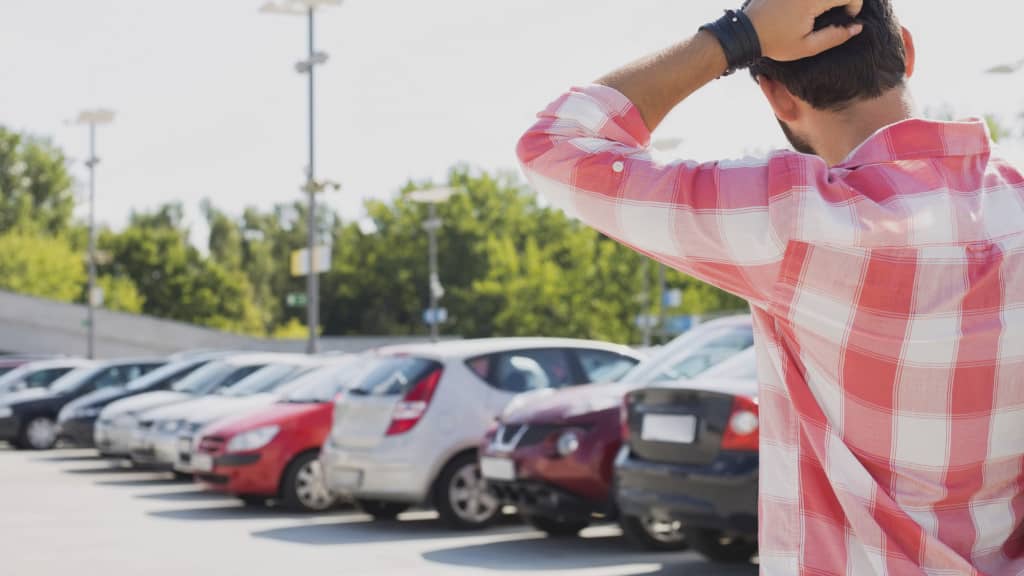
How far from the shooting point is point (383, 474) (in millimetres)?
11477

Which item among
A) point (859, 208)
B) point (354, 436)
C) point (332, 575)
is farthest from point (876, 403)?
point (354, 436)

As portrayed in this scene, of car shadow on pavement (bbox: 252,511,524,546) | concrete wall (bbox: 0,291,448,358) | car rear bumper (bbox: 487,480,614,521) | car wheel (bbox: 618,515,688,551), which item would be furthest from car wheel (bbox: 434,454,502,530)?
concrete wall (bbox: 0,291,448,358)

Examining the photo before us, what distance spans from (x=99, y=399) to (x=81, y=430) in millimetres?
703

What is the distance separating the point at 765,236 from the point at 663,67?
26 centimetres

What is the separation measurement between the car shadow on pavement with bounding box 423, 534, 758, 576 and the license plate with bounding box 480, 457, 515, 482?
0.50 m

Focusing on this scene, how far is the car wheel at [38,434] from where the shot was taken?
959 inches

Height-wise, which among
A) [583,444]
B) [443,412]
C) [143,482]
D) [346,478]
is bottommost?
[143,482]

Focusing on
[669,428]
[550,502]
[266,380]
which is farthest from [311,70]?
[669,428]

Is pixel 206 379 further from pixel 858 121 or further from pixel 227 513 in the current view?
→ pixel 858 121

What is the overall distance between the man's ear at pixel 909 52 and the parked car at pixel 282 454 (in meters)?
11.8

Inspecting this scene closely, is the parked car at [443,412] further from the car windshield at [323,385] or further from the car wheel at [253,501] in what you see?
the car wheel at [253,501]

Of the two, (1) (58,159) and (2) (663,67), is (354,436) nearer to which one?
(2) (663,67)

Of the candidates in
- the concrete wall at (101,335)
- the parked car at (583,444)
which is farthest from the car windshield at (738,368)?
the concrete wall at (101,335)

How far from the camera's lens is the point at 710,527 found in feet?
24.8
